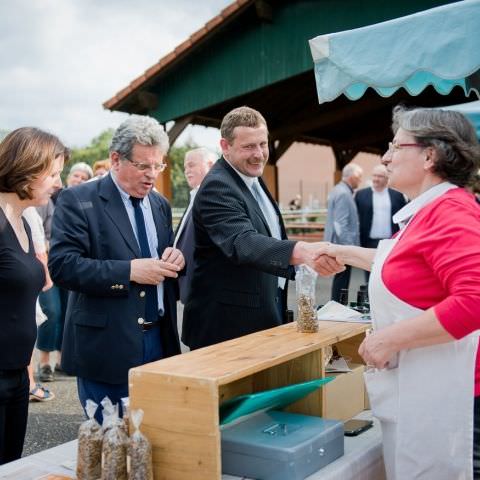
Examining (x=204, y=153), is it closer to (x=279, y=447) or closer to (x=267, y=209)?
(x=267, y=209)

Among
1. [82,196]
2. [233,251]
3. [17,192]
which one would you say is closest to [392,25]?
[233,251]

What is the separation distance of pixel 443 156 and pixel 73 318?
4.94ft

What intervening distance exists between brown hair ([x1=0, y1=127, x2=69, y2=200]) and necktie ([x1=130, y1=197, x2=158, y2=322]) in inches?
17.1

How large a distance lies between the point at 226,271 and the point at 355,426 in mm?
826

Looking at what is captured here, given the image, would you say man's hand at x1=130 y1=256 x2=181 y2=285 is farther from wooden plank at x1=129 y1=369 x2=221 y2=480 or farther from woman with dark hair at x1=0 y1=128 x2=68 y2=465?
wooden plank at x1=129 y1=369 x2=221 y2=480

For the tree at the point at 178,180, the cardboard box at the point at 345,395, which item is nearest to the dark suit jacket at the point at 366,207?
the cardboard box at the point at 345,395

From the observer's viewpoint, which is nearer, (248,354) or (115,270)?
(248,354)

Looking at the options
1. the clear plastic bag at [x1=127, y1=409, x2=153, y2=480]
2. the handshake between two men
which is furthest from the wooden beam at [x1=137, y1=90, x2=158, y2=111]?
the clear plastic bag at [x1=127, y1=409, x2=153, y2=480]

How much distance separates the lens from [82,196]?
237 centimetres

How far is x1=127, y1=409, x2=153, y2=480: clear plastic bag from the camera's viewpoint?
4.92 ft

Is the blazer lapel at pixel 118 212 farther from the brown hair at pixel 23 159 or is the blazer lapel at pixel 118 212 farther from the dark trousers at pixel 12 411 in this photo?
the dark trousers at pixel 12 411

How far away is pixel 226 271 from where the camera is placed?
2543 millimetres

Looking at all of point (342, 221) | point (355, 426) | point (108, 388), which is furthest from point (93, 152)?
point (355, 426)

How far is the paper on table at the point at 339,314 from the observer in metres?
2.40
